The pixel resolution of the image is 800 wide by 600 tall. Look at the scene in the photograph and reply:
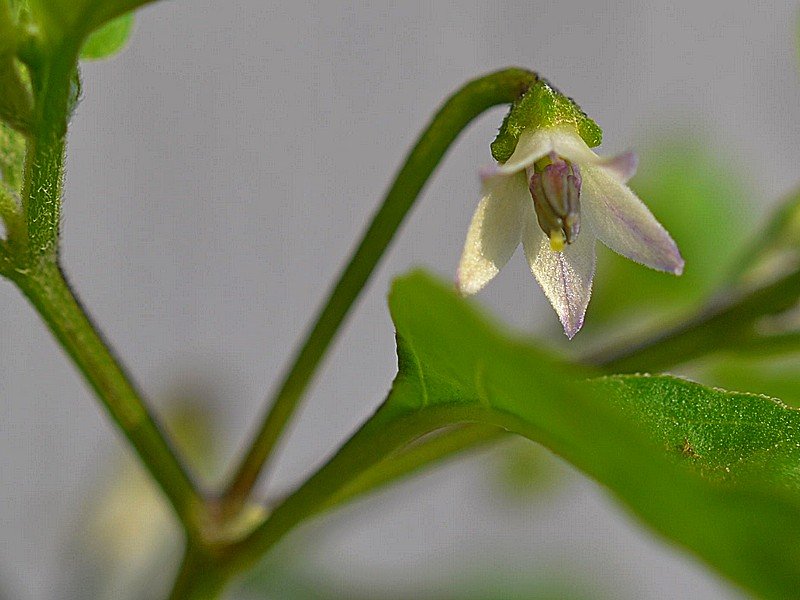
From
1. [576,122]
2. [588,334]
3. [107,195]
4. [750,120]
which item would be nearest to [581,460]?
[576,122]

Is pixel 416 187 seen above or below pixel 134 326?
above

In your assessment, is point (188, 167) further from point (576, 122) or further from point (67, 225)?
point (576, 122)

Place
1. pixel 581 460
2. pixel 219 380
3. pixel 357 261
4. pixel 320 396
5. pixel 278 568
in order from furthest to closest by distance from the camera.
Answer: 1. pixel 320 396
2. pixel 219 380
3. pixel 278 568
4. pixel 357 261
5. pixel 581 460

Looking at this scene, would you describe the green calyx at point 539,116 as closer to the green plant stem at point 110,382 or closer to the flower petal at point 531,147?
the flower petal at point 531,147

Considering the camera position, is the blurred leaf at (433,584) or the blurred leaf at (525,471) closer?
the blurred leaf at (433,584)

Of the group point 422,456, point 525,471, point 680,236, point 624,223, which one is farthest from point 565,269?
point 525,471

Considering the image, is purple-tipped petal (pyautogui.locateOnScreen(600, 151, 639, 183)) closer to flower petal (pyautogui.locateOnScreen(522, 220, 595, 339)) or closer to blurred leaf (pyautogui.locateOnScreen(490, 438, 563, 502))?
flower petal (pyautogui.locateOnScreen(522, 220, 595, 339))

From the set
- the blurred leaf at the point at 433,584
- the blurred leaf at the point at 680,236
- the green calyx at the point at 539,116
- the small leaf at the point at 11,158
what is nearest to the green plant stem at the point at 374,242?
the green calyx at the point at 539,116
